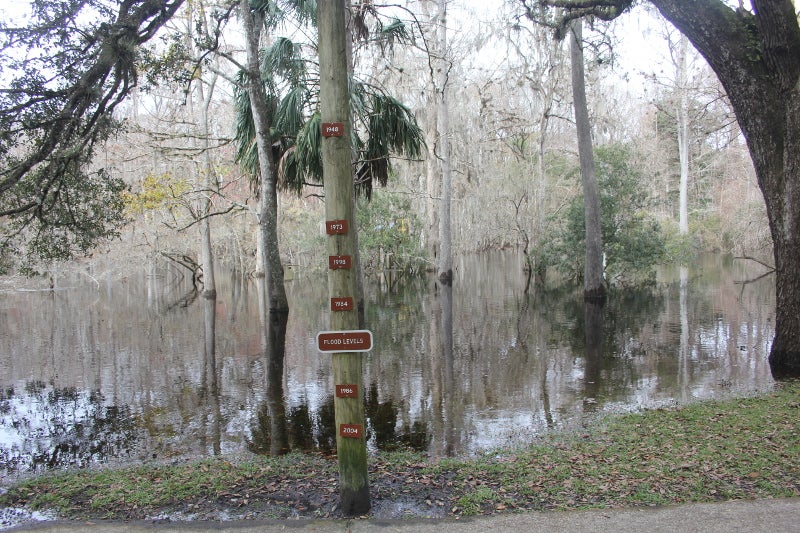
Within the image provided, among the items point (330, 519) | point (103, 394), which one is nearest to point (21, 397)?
point (103, 394)

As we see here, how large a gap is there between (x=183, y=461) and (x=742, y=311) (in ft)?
51.1

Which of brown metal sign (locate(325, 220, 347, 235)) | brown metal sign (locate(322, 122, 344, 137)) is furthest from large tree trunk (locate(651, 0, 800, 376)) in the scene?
brown metal sign (locate(325, 220, 347, 235))

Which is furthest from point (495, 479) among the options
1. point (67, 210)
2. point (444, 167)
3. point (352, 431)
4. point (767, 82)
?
point (444, 167)

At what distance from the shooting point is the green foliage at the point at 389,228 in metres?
26.7

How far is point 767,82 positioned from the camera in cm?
812

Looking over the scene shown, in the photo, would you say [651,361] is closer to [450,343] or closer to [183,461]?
[450,343]

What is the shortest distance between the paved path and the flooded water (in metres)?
2.45

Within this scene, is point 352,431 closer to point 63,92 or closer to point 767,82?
point 63,92

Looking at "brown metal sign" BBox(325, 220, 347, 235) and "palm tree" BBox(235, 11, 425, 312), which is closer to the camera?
"brown metal sign" BBox(325, 220, 347, 235)

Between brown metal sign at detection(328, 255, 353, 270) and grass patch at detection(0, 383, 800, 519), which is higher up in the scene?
brown metal sign at detection(328, 255, 353, 270)

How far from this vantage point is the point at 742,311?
16.5 m

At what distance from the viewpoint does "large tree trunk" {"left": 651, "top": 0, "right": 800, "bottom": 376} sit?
25.9 ft

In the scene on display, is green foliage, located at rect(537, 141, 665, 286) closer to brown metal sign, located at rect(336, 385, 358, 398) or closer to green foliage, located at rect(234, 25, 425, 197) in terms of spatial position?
green foliage, located at rect(234, 25, 425, 197)

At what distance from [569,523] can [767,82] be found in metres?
7.06
